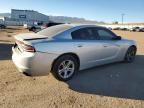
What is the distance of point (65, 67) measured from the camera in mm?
6000

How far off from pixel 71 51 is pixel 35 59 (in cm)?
109

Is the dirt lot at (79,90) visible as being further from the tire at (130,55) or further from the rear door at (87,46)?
the tire at (130,55)

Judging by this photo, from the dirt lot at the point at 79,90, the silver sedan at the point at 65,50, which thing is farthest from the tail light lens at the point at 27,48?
the dirt lot at the point at 79,90

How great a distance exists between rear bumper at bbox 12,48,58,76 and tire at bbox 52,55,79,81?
20cm

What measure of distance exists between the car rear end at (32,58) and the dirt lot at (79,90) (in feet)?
1.42

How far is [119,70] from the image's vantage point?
284 inches

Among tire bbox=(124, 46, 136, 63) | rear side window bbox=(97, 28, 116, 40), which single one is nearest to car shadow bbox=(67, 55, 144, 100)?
tire bbox=(124, 46, 136, 63)

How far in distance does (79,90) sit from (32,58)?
4.50 feet

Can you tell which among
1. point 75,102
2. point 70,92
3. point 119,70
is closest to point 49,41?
point 70,92

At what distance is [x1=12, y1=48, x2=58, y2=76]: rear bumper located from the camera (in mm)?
5332

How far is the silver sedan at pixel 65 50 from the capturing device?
542 centimetres

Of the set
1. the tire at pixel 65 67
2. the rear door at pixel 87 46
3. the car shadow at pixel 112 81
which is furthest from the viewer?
the rear door at pixel 87 46

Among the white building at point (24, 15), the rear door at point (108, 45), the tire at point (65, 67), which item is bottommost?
the tire at point (65, 67)

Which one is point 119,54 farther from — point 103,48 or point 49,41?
point 49,41
